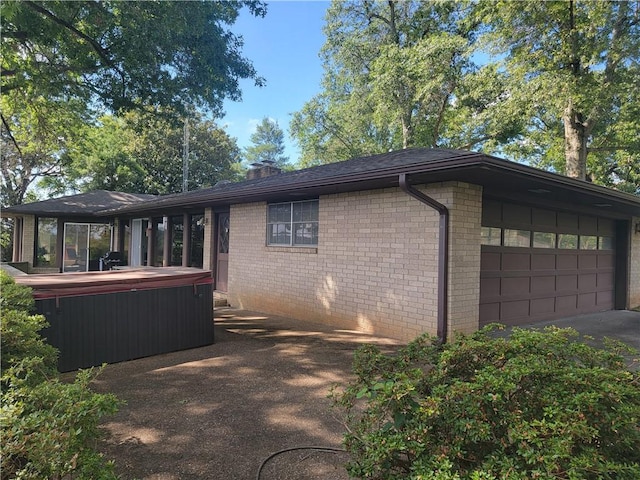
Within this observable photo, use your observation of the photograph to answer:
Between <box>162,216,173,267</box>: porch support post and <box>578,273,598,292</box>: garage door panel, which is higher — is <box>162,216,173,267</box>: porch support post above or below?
above

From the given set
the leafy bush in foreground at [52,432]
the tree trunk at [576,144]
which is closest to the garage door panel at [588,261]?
the tree trunk at [576,144]

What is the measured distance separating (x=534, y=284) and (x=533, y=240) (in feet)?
2.94

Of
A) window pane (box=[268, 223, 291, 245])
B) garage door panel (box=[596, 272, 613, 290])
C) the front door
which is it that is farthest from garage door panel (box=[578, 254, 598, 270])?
the front door

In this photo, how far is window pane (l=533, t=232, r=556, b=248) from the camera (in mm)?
8141

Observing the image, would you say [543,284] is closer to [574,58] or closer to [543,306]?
[543,306]

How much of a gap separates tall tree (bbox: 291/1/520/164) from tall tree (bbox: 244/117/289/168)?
3089cm

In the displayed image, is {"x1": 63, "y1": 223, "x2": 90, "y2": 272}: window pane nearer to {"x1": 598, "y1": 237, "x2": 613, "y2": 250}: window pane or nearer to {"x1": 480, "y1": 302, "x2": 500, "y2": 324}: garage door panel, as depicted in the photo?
{"x1": 480, "y1": 302, "x2": 500, "y2": 324}: garage door panel

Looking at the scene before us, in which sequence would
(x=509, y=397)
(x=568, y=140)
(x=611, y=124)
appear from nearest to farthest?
(x=509, y=397), (x=568, y=140), (x=611, y=124)

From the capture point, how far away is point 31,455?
1444 mm

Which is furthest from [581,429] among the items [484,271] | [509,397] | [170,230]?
[170,230]

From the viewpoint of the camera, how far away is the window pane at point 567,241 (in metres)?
8.80

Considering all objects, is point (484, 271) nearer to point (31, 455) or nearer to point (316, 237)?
point (316, 237)

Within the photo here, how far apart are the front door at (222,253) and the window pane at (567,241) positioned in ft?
26.9

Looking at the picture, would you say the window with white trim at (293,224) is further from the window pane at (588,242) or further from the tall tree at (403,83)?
the tall tree at (403,83)
